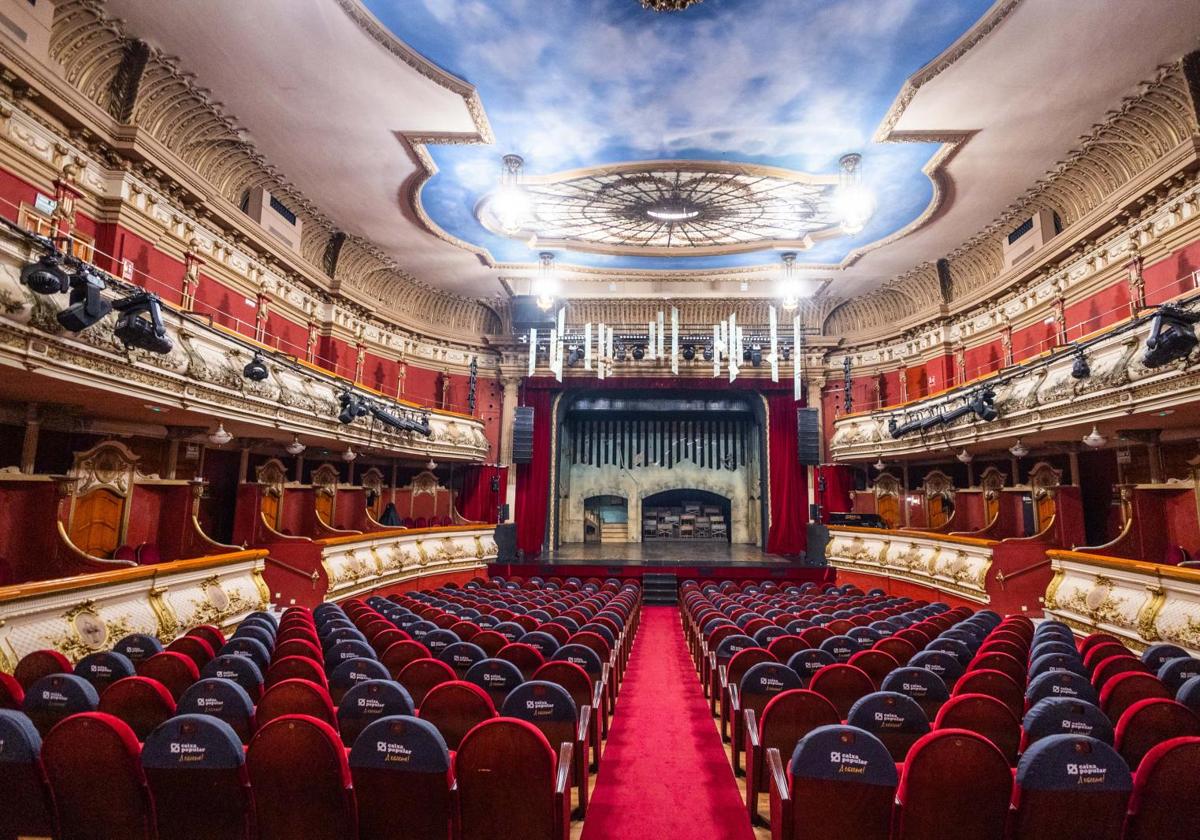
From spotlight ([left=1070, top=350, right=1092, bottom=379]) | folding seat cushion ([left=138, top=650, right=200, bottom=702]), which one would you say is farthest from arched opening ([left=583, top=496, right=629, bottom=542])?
folding seat cushion ([left=138, top=650, right=200, bottom=702])

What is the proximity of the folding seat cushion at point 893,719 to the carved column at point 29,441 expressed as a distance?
9.59 m

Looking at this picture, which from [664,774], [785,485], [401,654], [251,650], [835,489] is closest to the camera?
[664,774]

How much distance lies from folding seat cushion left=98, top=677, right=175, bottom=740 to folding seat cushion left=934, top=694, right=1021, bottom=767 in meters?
4.12

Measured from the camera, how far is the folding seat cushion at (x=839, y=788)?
8.34 feet

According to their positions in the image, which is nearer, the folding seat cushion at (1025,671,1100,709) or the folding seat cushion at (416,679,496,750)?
the folding seat cushion at (416,679,496,750)

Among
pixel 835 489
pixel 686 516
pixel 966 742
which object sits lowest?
pixel 966 742

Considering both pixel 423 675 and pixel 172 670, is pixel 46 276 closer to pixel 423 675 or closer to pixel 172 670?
pixel 172 670

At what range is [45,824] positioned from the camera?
2.66 meters

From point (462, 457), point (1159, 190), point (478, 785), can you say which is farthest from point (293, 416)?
point (1159, 190)

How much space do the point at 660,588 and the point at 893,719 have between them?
1096cm

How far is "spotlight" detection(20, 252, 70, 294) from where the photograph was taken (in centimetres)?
513

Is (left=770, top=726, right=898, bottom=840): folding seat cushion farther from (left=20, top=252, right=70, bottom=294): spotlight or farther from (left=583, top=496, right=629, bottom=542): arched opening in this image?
(left=583, top=496, right=629, bottom=542): arched opening

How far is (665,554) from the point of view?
17.4 metres

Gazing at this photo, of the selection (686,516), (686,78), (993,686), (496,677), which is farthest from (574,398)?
(993,686)
